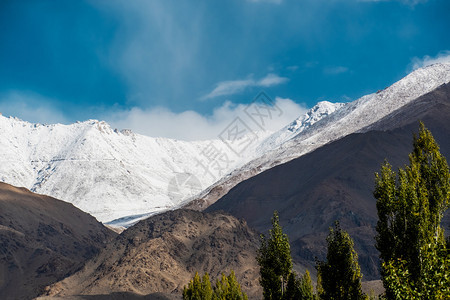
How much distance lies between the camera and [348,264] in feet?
113

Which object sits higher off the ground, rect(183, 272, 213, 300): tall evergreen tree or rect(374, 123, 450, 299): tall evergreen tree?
rect(374, 123, 450, 299): tall evergreen tree

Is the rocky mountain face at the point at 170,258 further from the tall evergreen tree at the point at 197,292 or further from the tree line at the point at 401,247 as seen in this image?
the tree line at the point at 401,247

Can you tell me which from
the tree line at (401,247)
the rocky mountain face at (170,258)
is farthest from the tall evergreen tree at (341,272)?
the rocky mountain face at (170,258)

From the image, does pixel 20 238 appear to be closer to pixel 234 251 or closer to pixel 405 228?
pixel 234 251

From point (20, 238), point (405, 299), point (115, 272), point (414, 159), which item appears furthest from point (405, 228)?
point (20, 238)

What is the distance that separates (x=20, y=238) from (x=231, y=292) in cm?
14325

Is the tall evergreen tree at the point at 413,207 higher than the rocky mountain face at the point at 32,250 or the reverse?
the reverse

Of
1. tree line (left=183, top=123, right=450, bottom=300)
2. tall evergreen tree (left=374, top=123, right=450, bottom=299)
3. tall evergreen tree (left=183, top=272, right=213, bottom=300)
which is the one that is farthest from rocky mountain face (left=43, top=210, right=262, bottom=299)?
tall evergreen tree (left=374, top=123, right=450, bottom=299)

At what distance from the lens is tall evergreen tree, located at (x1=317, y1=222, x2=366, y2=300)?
3403cm

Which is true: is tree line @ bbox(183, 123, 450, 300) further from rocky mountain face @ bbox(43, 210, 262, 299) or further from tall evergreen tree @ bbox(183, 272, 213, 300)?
rocky mountain face @ bbox(43, 210, 262, 299)

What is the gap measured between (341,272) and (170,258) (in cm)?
10174

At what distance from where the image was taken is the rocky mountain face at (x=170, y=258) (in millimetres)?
119250

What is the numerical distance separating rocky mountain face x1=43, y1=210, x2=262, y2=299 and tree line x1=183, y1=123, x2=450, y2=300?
250 feet

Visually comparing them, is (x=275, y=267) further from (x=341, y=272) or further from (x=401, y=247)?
(x=401, y=247)
